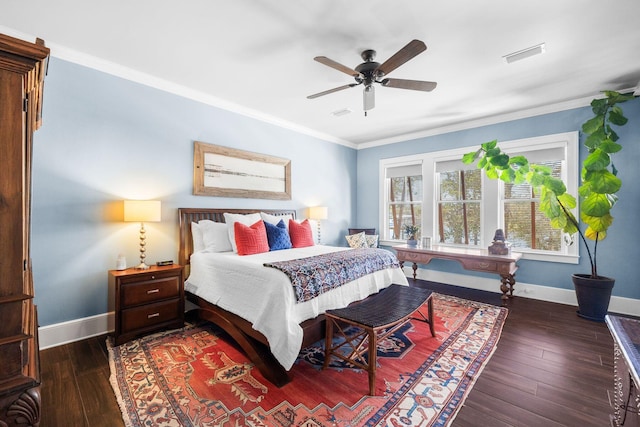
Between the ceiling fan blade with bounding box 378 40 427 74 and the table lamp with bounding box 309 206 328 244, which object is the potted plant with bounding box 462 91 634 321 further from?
the table lamp with bounding box 309 206 328 244

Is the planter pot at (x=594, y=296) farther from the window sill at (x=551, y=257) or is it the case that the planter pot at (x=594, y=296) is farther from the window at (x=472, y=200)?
the window at (x=472, y=200)

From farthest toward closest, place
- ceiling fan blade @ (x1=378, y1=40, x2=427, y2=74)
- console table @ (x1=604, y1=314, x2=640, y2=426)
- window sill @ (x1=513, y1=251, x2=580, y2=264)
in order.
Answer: window sill @ (x1=513, y1=251, x2=580, y2=264)
ceiling fan blade @ (x1=378, y1=40, x2=427, y2=74)
console table @ (x1=604, y1=314, x2=640, y2=426)

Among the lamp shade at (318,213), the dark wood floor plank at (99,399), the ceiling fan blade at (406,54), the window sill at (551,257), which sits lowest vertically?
the dark wood floor plank at (99,399)

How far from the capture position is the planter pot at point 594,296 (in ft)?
10.6

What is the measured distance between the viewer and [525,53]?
2.70m

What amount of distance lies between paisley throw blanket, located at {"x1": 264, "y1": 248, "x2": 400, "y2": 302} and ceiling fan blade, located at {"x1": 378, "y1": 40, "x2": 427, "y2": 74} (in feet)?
5.88

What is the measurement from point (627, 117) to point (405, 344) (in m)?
3.92

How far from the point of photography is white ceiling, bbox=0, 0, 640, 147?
2.16 m

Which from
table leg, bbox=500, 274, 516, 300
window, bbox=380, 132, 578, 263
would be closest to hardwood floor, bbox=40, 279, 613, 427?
table leg, bbox=500, 274, 516, 300

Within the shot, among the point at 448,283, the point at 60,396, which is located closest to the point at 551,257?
the point at 448,283

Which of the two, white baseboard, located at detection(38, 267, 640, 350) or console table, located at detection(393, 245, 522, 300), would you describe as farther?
console table, located at detection(393, 245, 522, 300)

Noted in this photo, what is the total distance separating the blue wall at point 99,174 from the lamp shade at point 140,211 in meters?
0.30

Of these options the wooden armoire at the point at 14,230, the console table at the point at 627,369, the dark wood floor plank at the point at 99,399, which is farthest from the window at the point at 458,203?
the wooden armoire at the point at 14,230

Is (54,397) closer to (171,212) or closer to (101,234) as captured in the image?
(101,234)
